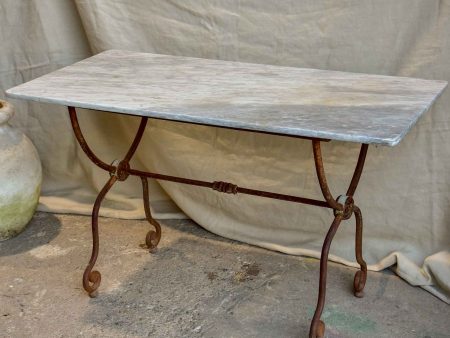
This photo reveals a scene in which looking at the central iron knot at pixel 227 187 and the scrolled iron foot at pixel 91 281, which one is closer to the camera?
the central iron knot at pixel 227 187

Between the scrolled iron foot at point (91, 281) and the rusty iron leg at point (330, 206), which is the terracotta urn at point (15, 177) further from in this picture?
the rusty iron leg at point (330, 206)

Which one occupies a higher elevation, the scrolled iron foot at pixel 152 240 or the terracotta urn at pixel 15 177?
the terracotta urn at pixel 15 177

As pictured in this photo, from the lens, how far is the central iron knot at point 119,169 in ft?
7.41

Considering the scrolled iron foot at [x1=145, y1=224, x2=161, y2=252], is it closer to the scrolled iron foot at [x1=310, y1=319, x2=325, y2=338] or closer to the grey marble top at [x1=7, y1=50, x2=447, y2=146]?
the grey marble top at [x1=7, y1=50, x2=447, y2=146]

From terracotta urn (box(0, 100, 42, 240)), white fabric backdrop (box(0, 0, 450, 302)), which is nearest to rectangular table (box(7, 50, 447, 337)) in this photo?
white fabric backdrop (box(0, 0, 450, 302))

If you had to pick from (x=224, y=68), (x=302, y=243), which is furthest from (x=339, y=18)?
(x=302, y=243)

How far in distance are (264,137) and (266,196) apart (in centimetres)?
40

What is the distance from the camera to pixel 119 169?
226cm

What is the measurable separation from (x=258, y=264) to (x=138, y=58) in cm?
83

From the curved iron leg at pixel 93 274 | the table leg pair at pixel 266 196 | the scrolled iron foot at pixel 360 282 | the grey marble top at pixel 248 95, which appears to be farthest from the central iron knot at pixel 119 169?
the scrolled iron foot at pixel 360 282

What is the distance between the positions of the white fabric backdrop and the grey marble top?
0.76ft

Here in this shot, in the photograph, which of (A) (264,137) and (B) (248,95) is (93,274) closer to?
(A) (264,137)

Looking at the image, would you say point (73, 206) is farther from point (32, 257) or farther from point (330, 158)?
point (330, 158)

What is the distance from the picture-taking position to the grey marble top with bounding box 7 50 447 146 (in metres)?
1.68
